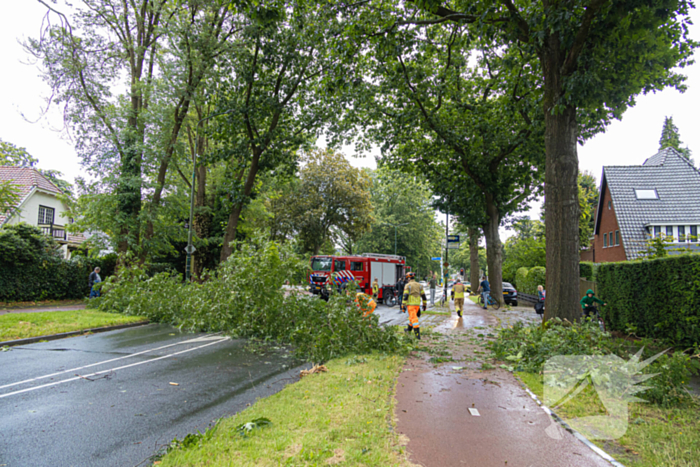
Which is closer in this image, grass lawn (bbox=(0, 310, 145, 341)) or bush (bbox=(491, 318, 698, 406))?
bush (bbox=(491, 318, 698, 406))

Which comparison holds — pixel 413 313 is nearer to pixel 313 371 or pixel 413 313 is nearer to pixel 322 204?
pixel 313 371

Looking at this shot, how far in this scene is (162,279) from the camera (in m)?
15.5

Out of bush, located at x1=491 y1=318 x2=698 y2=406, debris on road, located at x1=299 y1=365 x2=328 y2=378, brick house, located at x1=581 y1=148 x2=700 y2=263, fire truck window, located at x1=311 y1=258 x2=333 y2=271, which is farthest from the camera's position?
brick house, located at x1=581 y1=148 x2=700 y2=263

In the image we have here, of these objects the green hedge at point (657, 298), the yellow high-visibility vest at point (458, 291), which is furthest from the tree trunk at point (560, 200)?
the yellow high-visibility vest at point (458, 291)

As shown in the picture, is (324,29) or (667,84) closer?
(667,84)

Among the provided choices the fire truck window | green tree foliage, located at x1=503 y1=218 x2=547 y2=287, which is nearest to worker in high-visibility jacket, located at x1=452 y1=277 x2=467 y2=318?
the fire truck window

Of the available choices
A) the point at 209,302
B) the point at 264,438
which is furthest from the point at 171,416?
the point at 209,302

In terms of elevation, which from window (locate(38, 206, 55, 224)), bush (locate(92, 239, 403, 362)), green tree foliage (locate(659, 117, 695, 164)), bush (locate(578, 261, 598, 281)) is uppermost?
green tree foliage (locate(659, 117, 695, 164))

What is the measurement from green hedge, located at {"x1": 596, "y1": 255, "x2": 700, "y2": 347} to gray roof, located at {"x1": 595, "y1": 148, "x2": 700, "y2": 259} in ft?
57.4

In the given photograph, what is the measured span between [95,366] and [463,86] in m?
19.0

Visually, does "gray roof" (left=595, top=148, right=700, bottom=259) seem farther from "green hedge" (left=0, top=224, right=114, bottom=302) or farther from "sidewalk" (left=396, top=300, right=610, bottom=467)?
"green hedge" (left=0, top=224, right=114, bottom=302)

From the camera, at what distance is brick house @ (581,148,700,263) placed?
2780 centimetres

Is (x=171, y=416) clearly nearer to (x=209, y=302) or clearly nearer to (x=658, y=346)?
(x=209, y=302)

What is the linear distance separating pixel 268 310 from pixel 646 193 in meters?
30.6
